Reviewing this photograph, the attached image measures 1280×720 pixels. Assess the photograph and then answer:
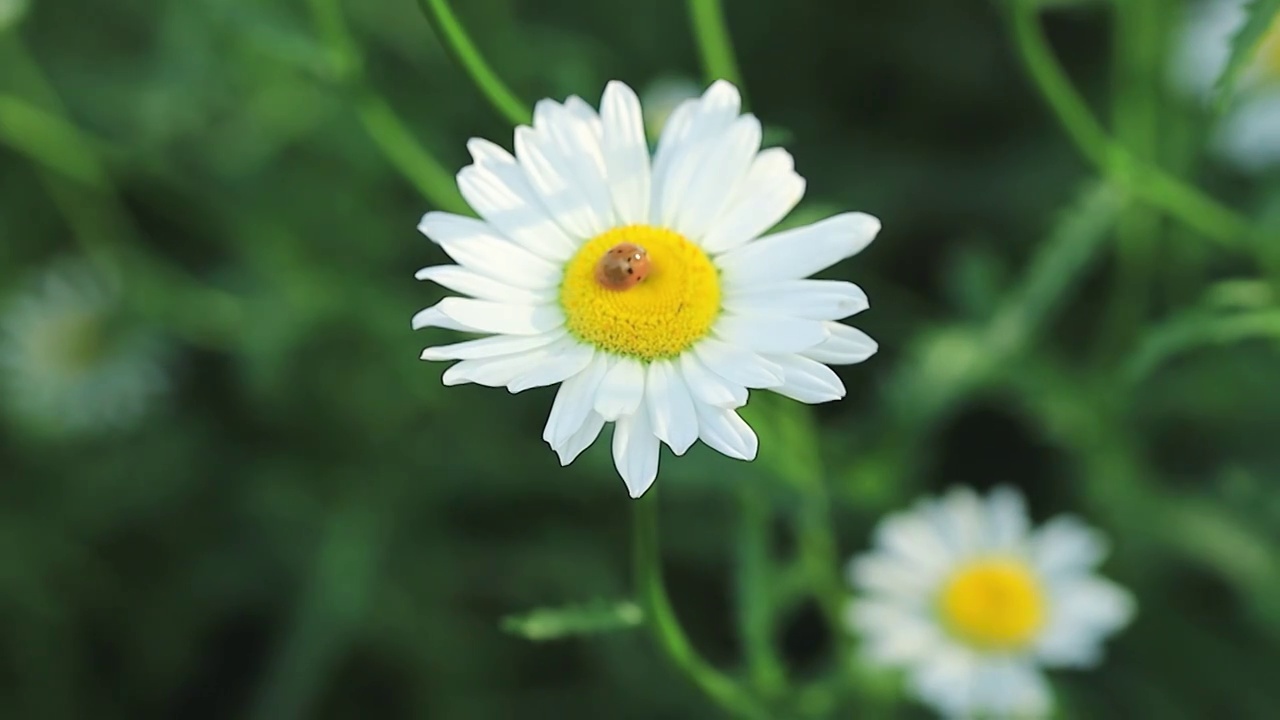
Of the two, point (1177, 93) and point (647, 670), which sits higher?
point (1177, 93)

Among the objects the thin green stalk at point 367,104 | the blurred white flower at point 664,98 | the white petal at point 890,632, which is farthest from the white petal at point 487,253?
the blurred white flower at point 664,98

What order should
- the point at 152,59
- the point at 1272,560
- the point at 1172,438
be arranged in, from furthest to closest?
1. the point at 152,59
2. the point at 1172,438
3. the point at 1272,560

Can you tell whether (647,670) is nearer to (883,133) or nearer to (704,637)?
(704,637)

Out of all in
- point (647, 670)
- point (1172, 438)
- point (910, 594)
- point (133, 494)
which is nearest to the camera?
point (910, 594)

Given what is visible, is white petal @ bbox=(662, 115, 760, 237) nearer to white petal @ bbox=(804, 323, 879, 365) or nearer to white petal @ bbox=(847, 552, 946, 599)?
white petal @ bbox=(804, 323, 879, 365)

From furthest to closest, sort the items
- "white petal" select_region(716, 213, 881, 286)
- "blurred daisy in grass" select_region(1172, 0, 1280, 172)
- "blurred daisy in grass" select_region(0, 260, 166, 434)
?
"blurred daisy in grass" select_region(0, 260, 166, 434) < "blurred daisy in grass" select_region(1172, 0, 1280, 172) < "white petal" select_region(716, 213, 881, 286)

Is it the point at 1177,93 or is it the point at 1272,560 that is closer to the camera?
the point at 1272,560

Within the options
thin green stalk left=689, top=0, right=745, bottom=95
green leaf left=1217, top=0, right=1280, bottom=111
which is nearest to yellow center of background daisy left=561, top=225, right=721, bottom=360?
thin green stalk left=689, top=0, right=745, bottom=95

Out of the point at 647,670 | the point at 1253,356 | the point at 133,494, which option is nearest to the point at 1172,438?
the point at 1253,356
